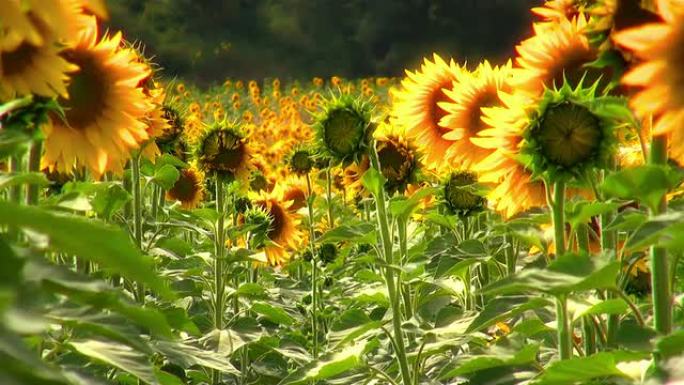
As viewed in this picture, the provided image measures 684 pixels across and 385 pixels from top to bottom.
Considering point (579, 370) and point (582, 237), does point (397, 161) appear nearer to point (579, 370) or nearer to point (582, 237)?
point (582, 237)

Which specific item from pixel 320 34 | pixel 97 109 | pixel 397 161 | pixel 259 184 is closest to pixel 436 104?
pixel 397 161

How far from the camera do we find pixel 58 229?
0.64m

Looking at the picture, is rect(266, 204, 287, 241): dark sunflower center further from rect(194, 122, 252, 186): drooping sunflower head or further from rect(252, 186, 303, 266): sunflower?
rect(194, 122, 252, 186): drooping sunflower head

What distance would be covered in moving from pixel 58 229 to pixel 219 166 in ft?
8.44

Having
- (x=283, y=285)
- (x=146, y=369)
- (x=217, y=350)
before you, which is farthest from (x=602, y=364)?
(x=283, y=285)

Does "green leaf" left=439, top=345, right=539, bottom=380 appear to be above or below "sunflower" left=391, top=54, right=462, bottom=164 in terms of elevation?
below

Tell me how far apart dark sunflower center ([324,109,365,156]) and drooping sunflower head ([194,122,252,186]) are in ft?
3.01

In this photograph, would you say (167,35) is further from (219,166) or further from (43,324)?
(43,324)

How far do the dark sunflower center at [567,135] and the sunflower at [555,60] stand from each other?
0.23m

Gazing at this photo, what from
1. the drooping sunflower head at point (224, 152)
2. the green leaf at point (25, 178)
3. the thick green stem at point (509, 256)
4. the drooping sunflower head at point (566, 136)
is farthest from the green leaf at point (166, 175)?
the green leaf at point (25, 178)

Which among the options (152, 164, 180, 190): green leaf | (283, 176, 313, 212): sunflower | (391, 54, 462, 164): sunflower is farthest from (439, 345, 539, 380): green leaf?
(283, 176, 313, 212): sunflower

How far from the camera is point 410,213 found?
223 cm

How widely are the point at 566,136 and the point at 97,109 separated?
1.00 metres

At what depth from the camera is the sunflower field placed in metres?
0.89
